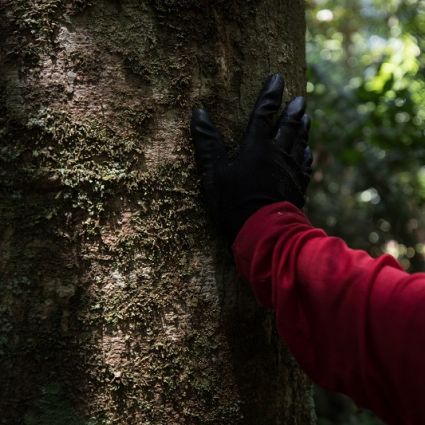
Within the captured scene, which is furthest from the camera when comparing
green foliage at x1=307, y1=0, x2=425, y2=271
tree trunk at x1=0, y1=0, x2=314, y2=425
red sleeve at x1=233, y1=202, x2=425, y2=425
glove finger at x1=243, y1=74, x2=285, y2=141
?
green foliage at x1=307, y1=0, x2=425, y2=271

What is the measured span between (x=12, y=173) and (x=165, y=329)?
1.30 feet

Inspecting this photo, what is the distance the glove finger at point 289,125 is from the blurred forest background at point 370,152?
5.96 feet

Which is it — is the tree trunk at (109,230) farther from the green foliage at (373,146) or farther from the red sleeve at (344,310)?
A: the green foliage at (373,146)

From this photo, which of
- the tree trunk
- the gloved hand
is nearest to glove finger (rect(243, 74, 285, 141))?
the gloved hand

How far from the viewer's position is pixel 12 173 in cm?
89

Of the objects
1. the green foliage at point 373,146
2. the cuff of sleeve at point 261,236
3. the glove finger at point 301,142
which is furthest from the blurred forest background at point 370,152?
the cuff of sleeve at point 261,236

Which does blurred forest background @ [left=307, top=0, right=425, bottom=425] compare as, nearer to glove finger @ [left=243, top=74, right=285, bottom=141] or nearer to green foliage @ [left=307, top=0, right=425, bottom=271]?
Result: green foliage @ [left=307, top=0, right=425, bottom=271]

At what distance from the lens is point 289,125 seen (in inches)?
42.9

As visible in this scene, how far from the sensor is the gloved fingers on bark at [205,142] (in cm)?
97

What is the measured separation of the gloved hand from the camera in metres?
0.98

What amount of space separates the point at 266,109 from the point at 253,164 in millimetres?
123

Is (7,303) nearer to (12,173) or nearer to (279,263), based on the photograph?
(12,173)

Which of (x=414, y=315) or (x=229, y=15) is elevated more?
(x=229, y=15)

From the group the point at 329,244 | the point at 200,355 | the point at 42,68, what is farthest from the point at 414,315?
the point at 42,68
